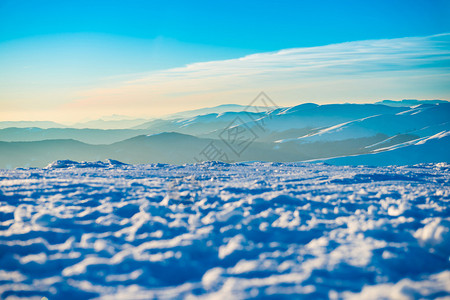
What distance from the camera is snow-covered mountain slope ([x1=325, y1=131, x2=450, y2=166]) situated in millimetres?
32844

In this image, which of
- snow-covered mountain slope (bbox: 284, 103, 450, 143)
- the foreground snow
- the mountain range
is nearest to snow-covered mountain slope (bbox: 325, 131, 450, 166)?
the mountain range

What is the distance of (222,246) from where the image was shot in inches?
165

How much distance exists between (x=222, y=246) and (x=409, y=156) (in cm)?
3731

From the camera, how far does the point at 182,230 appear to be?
475 centimetres

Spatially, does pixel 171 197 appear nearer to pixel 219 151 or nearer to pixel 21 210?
pixel 21 210

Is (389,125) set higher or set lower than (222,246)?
higher

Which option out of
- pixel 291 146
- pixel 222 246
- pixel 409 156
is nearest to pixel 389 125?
pixel 291 146

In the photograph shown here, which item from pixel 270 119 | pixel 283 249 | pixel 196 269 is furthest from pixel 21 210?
pixel 270 119

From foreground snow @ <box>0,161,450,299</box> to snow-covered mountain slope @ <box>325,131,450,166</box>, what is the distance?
28.7 meters

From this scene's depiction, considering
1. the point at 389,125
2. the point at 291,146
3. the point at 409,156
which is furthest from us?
the point at 389,125

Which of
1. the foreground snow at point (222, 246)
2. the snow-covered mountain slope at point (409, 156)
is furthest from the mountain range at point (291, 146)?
the foreground snow at point (222, 246)

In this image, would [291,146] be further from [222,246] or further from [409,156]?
[222,246]

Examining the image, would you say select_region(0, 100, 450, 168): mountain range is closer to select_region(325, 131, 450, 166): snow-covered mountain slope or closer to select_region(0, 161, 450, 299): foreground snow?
select_region(325, 131, 450, 166): snow-covered mountain slope

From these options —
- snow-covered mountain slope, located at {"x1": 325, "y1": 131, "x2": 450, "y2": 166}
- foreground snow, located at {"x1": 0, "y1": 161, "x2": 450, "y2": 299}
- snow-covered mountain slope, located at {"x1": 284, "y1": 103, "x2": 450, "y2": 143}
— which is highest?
snow-covered mountain slope, located at {"x1": 284, "y1": 103, "x2": 450, "y2": 143}
